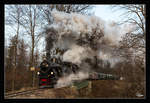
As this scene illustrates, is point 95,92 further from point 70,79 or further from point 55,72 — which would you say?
point 55,72

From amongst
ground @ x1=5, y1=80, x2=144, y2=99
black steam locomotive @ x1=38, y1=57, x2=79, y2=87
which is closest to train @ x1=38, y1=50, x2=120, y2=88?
black steam locomotive @ x1=38, y1=57, x2=79, y2=87

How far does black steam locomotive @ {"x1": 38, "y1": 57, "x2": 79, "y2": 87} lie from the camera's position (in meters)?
10.0

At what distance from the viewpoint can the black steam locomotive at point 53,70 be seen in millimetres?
10023

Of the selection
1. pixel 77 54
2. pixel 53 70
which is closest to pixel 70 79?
pixel 53 70

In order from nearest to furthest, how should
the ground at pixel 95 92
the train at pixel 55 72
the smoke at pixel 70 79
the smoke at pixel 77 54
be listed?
the ground at pixel 95 92, the smoke at pixel 70 79, the train at pixel 55 72, the smoke at pixel 77 54

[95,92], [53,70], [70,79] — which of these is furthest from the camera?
[53,70]

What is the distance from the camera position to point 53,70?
1026 cm

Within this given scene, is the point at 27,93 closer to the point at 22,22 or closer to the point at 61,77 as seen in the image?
the point at 61,77

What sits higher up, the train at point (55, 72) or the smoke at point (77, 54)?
the smoke at point (77, 54)

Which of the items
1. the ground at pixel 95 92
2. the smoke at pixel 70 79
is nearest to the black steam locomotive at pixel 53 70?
the smoke at pixel 70 79

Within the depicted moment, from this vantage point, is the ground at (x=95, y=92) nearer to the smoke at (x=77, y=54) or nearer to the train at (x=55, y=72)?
the train at (x=55, y=72)

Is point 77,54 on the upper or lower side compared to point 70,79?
upper
